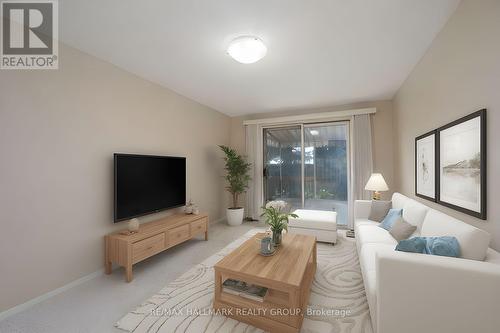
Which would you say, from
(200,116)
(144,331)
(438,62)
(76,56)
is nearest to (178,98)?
(200,116)

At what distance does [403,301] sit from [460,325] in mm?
267

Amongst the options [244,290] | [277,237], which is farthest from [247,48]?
[244,290]

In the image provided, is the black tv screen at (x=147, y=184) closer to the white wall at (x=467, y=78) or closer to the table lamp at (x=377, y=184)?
the table lamp at (x=377, y=184)

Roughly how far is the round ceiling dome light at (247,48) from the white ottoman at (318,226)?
2571 millimetres

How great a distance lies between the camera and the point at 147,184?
2895 mm

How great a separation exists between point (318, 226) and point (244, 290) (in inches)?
77.8

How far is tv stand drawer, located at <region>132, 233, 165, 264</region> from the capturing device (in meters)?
2.35

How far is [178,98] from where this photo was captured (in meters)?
3.68

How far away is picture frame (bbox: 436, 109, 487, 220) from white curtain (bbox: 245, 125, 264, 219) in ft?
10.9

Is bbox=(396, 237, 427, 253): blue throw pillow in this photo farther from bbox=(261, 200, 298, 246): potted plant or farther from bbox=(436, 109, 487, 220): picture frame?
bbox=(261, 200, 298, 246): potted plant

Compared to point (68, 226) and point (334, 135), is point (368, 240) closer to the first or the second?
point (334, 135)

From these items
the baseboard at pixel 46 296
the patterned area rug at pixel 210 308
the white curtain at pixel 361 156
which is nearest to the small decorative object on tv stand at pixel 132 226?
the baseboard at pixel 46 296

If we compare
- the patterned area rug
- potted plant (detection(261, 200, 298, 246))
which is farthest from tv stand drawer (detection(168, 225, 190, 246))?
potted plant (detection(261, 200, 298, 246))

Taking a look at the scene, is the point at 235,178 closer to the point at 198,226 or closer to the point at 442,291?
the point at 198,226
